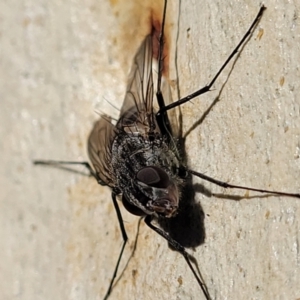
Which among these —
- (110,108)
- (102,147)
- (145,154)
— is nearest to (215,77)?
(145,154)

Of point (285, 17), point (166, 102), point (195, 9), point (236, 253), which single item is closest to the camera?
point (285, 17)

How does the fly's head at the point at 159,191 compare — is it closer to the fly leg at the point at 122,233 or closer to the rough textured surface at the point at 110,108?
the rough textured surface at the point at 110,108

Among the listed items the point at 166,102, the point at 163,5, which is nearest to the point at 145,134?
the point at 166,102

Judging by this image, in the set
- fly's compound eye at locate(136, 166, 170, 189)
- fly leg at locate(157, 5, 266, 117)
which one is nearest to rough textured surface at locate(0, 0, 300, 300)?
fly leg at locate(157, 5, 266, 117)

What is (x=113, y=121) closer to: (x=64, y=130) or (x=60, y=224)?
(x=64, y=130)

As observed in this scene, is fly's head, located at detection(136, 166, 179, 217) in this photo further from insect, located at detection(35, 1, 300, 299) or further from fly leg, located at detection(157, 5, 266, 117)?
fly leg, located at detection(157, 5, 266, 117)

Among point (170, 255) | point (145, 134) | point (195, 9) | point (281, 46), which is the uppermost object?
point (195, 9)
